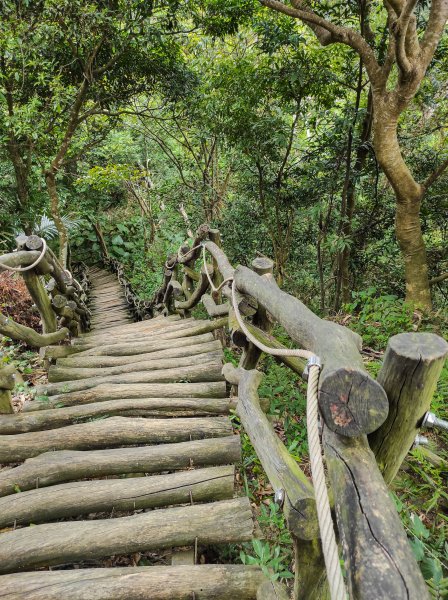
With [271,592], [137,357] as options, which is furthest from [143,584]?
[137,357]

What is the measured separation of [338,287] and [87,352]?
152 inches

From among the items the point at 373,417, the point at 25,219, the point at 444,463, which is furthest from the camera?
the point at 25,219

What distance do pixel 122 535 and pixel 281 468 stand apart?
0.88 meters

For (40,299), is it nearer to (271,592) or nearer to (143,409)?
(143,409)

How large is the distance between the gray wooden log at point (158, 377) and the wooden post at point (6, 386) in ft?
1.50

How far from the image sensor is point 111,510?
199 cm

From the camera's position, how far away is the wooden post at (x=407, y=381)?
3.21ft

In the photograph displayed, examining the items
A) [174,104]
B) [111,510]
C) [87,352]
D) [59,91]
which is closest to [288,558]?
[111,510]

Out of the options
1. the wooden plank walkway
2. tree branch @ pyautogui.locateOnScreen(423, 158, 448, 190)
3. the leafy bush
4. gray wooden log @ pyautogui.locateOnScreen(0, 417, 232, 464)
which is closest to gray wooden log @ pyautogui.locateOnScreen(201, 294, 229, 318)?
the wooden plank walkway

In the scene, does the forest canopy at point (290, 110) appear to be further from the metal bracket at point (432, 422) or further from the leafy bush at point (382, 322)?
the metal bracket at point (432, 422)

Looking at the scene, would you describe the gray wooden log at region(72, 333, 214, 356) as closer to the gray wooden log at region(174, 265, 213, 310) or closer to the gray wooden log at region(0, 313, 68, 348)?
the gray wooden log at region(0, 313, 68, 348)

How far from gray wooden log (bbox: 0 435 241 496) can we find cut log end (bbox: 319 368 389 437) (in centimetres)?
140

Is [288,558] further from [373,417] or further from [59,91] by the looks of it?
[59,91]

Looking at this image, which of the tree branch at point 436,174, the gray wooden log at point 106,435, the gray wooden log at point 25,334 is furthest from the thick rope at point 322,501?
the tree branch at point 436,174
